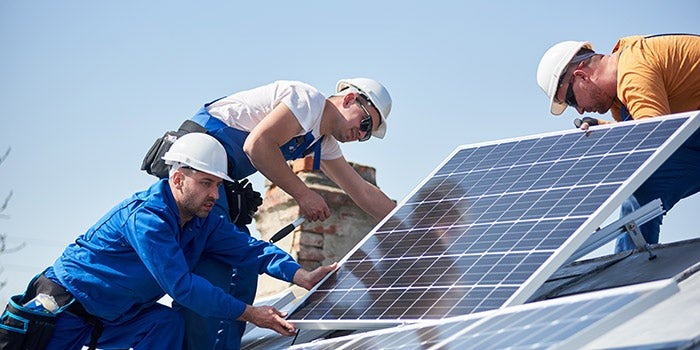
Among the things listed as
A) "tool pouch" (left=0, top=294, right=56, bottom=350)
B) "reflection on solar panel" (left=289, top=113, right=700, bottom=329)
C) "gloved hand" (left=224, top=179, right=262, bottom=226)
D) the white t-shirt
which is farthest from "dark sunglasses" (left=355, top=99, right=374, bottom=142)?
"tool pouch" (left=0, top=294, right=56, bottom=350)

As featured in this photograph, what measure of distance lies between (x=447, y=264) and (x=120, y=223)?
194 cm

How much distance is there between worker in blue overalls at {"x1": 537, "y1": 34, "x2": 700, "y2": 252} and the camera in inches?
267

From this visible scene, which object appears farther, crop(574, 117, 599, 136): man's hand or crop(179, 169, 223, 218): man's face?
crop(574, 117, 599, 136): man's hand

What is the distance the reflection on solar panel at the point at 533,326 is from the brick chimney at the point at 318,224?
595 centimetres

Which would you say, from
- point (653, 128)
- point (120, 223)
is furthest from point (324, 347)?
point (653, 128)

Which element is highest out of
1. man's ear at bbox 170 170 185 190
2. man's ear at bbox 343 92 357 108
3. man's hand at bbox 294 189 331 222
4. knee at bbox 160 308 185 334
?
man's ear at bbox 343 92 357 108

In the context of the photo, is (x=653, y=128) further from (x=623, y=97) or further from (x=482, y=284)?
(x=482, y=284)

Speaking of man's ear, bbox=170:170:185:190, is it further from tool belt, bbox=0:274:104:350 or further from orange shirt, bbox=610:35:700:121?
orange shirt, bbox=610:35:700:121

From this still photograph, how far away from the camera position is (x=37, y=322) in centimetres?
657

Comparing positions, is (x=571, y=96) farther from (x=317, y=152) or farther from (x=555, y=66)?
(x=317, y=152)

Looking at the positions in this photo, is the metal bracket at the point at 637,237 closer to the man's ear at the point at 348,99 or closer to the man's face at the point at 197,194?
the man's ear at the point at 348,99

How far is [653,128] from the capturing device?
20.7ft

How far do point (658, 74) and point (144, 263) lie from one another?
331 cm

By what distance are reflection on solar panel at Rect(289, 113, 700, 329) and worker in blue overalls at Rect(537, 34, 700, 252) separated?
299 mm
